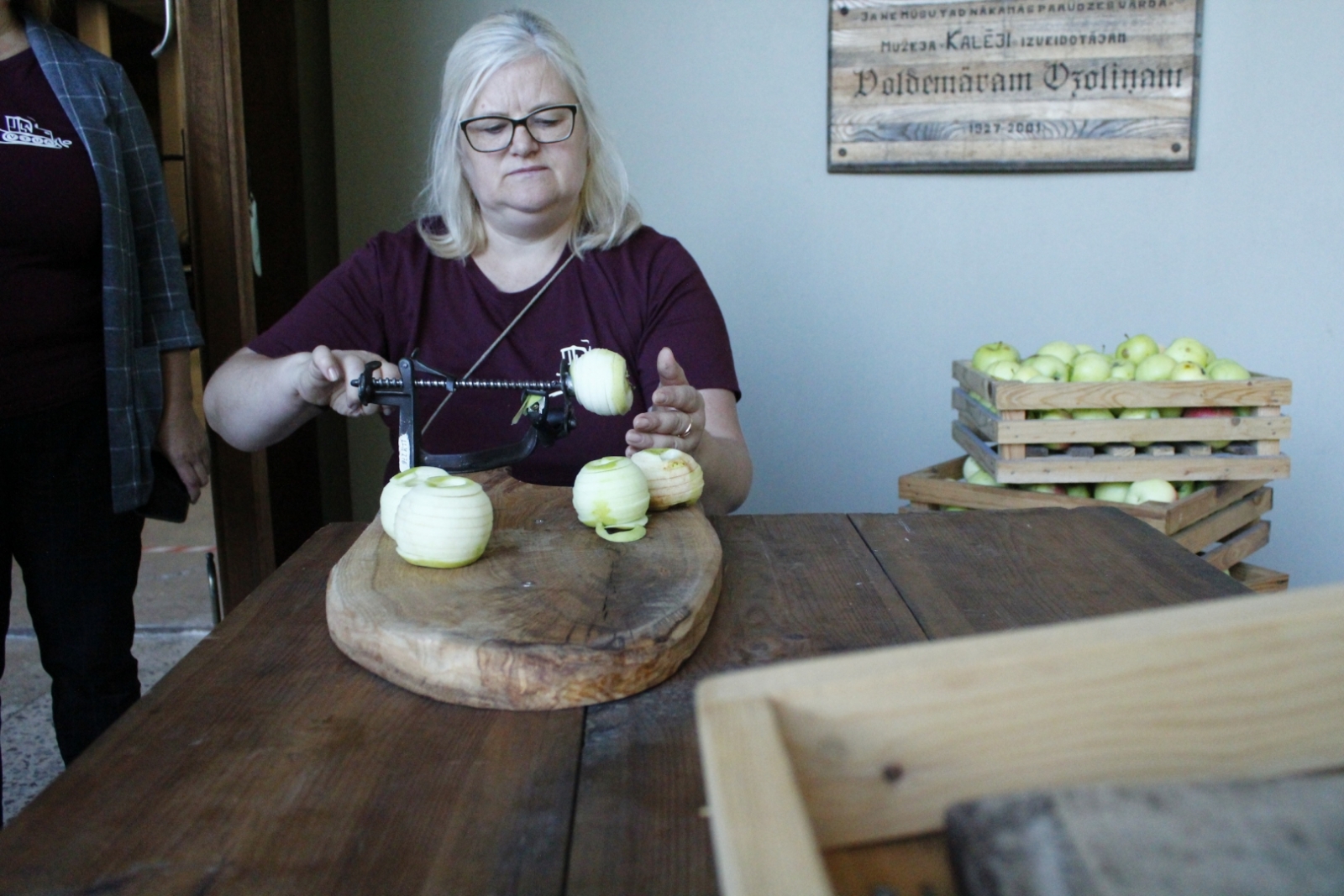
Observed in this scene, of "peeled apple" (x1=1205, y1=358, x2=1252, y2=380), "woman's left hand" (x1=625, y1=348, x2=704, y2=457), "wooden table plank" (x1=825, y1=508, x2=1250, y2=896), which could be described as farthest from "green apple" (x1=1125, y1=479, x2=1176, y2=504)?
"woman's left hand" (x1=625, y1=348, x2=704, y2=457)

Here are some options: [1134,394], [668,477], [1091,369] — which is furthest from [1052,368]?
[668,477]

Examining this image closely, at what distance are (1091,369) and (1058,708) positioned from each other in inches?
81.6

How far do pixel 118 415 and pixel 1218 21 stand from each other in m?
3.04

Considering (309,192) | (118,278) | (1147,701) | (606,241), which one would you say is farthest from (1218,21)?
(1147,701)

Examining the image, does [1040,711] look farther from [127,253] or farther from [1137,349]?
[1137,349]

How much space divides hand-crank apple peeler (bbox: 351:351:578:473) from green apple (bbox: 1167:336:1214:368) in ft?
5.50

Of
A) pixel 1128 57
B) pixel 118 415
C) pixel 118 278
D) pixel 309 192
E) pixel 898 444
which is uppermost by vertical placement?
pixel 1128 57

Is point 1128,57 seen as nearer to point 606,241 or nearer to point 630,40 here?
point 630,40

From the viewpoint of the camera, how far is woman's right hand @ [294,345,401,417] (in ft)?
4.91

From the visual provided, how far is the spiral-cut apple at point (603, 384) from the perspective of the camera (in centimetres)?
142

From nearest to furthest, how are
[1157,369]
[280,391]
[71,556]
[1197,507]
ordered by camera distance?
[280,391] → [71,556] → [1197,507] → [1157,369]

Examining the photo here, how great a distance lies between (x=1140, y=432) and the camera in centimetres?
229

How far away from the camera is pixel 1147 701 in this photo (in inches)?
19.0

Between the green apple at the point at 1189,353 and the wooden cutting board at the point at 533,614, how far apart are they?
167cm
